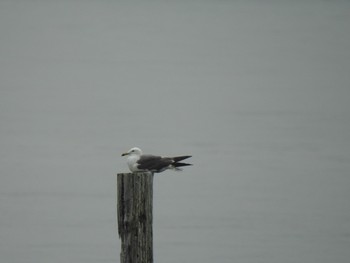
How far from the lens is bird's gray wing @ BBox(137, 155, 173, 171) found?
730cm

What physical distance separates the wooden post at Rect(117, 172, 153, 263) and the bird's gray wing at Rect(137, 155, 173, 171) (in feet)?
7.70

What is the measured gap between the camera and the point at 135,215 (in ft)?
16.0

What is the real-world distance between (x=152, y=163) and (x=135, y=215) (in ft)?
8.33

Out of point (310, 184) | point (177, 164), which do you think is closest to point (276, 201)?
point (310, 184)

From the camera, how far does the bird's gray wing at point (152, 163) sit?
24.0 feet

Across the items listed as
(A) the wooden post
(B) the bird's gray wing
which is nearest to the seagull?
(B) the bird's gray wing

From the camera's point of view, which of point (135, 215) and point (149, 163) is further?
point (149, 163)

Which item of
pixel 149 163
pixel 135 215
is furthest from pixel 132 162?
pixel 135 215

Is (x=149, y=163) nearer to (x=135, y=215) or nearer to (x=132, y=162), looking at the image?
(x=132, y=162)

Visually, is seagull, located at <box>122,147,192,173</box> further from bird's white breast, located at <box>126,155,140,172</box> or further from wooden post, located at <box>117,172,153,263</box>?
wooden post, located at <box>117,172,153,263</box>

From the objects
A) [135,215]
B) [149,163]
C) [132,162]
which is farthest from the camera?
[132,162]

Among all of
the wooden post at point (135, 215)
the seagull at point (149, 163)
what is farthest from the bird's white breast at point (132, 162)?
the wooden post at point (135, 215)

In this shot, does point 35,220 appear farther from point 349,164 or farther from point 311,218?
point 349,164

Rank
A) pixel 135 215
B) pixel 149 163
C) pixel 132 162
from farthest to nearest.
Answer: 1. pixel 132 162
2. pixel 149 163
3. pixel 135 215
